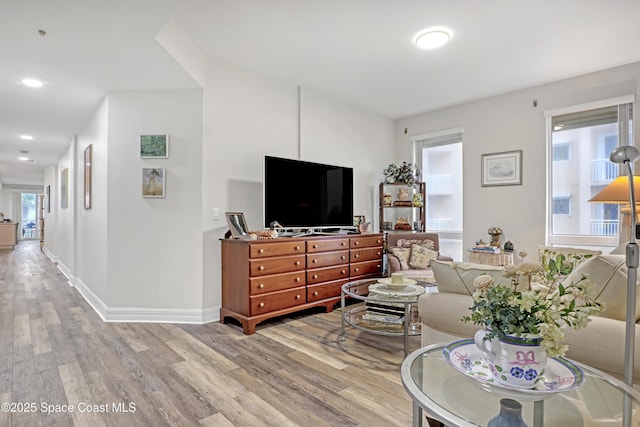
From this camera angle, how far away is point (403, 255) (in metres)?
4.21

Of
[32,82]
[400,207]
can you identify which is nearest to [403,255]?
[400,207]

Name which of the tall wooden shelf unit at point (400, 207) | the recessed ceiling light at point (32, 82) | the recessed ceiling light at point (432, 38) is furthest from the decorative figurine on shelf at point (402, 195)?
the recessed ceiling light at point (32, 82)

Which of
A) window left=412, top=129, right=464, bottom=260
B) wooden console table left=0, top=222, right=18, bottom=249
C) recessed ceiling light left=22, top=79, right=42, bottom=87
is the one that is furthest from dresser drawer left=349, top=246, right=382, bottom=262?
wooden console table left=0, top=222, right=18, bottom=249

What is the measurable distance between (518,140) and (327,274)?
120 inches

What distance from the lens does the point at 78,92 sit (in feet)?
11.9

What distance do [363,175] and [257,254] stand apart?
102 inches

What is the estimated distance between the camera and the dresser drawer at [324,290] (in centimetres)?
360

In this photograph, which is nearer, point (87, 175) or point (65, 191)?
point (87, 175)

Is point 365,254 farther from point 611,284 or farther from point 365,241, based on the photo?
point 611,284

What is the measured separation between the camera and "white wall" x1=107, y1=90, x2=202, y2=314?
11.1ft

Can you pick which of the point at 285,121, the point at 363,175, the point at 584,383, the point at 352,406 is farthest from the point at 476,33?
the point at 352,406

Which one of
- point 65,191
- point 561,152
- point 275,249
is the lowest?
point 275,249

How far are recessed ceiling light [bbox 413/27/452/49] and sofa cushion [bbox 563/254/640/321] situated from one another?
2255 millimetres

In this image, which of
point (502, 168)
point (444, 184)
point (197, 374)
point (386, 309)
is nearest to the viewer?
point (197, 374)
